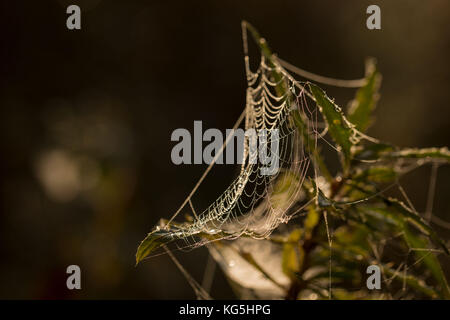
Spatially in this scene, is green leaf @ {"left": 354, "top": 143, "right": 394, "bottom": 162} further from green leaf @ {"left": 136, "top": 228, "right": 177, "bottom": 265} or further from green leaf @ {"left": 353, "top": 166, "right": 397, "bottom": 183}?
green leaf @ {"left": 136, "top": 228, "right": 177, "bottom": 265}

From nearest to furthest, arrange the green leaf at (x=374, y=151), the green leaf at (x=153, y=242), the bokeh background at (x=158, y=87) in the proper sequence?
the green leaf at (x=153, y=242)
the green leaf at (x=374, y=151)
the bokeh background at (x=158, y=87)

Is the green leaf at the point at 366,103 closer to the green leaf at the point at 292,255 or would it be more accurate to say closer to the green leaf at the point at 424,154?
the green leaf at the point at 424,154

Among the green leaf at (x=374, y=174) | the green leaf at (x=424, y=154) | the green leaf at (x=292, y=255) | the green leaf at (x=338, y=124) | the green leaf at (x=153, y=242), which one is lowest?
the green leaf at (x=292, y=255)

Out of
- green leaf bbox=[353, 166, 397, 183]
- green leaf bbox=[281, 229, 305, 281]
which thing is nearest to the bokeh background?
green leaf bbox=[281, 229, 305, 281]

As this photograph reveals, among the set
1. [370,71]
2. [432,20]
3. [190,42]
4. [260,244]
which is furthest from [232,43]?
[370,71]

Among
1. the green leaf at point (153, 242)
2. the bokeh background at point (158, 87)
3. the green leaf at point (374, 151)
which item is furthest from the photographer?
the bokeh background at point (158, 87)

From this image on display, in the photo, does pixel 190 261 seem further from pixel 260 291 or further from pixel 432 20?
pixel 432 20

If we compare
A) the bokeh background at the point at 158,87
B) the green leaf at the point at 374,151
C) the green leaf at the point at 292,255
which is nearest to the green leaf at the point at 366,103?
the green leaf at the point at 374,151

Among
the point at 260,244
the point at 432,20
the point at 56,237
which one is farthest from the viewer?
the point at 432,20
